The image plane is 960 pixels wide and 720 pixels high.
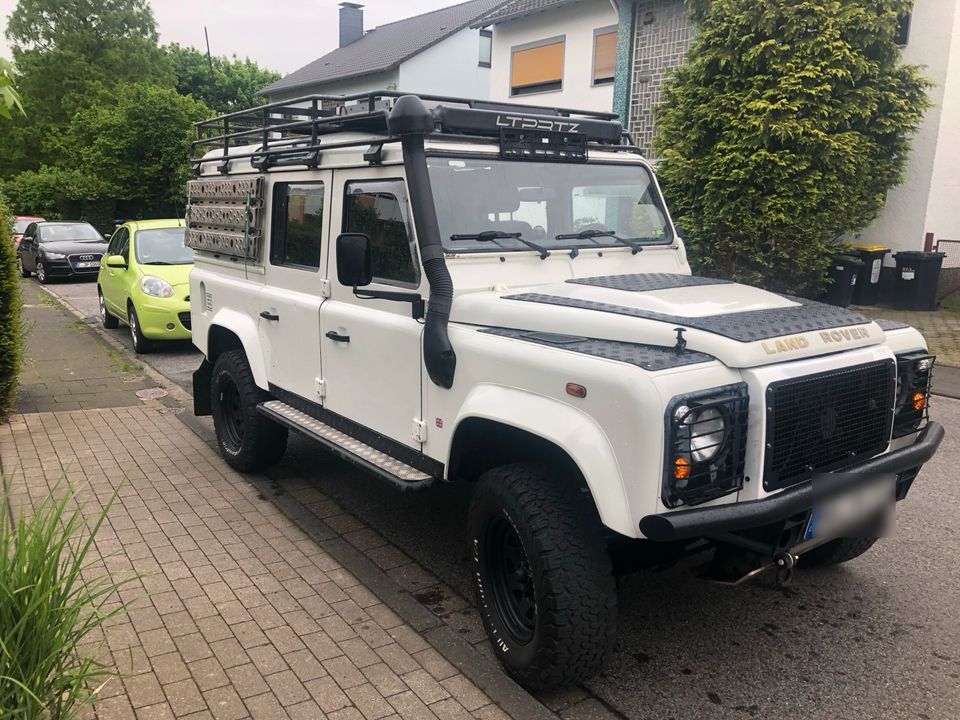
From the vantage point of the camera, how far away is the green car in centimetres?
1039

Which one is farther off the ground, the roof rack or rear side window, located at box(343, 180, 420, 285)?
the roof rack

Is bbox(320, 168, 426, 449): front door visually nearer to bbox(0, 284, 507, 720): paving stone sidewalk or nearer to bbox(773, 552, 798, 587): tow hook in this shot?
bbox(0, 284, 507, 720): paving stone sidewalk

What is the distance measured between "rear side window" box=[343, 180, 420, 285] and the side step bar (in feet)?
2.99

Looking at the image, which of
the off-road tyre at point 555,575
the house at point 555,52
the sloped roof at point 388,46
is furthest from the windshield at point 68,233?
the off-road tyre at point 555,575

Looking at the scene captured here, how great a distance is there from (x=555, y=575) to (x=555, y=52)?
2044cm

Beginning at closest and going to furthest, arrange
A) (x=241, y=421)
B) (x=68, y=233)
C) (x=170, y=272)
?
(x=241, y=421)
(x=170, y=272)
(x=68, y=233)

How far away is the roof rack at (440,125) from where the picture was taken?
419 cm

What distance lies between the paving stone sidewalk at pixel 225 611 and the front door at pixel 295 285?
959 mm

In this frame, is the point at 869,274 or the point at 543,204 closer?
the point at 543,204

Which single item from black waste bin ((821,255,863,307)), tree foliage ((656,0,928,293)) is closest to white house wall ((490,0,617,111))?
tree foliage ((656,0,928,293))

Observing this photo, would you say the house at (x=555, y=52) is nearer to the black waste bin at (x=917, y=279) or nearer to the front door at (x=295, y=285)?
the black waste bin at (x=917, y=279)

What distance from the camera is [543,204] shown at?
4363 mm

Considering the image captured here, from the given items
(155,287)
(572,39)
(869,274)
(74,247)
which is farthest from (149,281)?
(572,39)

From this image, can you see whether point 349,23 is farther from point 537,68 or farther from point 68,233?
point 68,233
